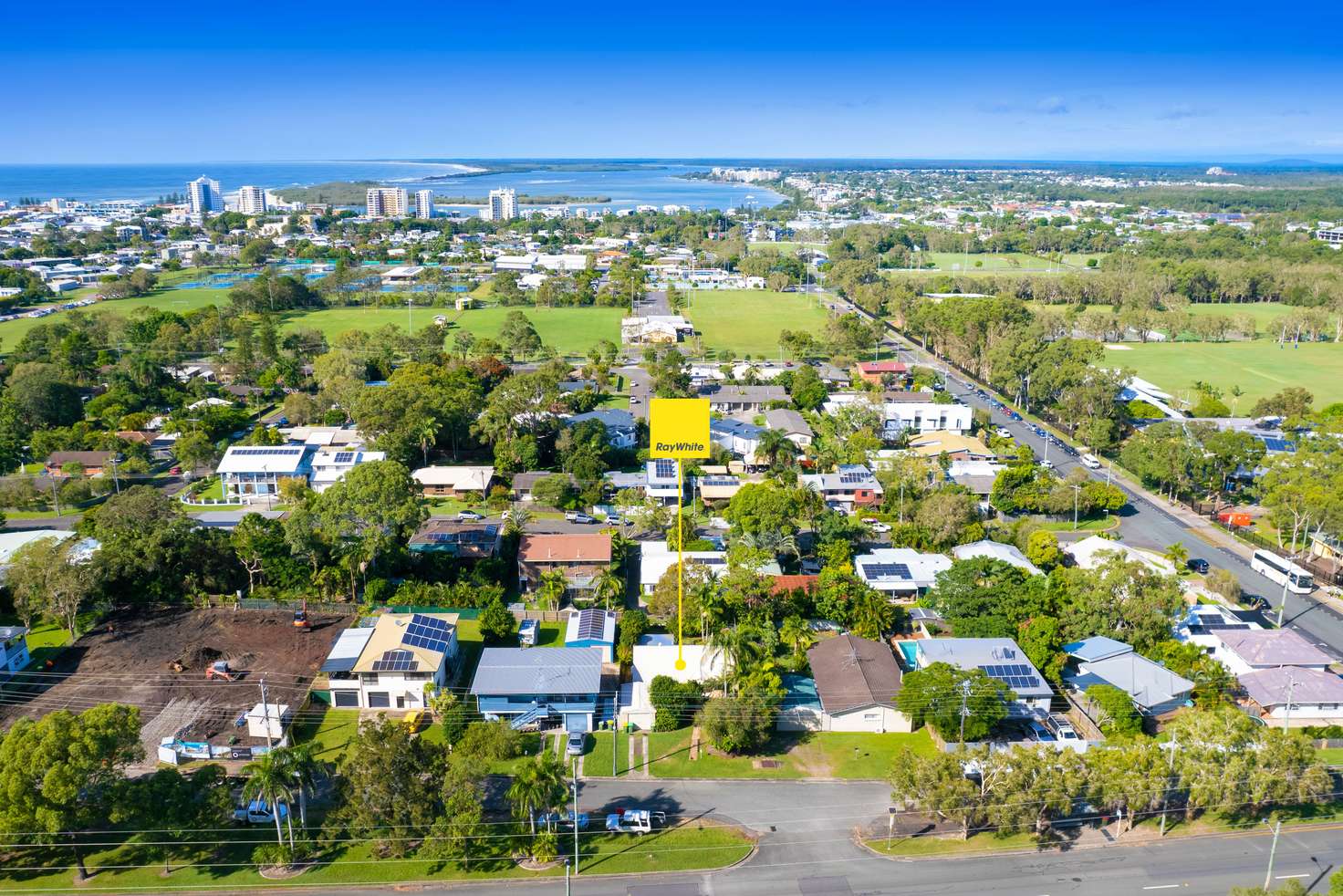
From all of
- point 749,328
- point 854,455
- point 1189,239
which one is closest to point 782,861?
point 854,455

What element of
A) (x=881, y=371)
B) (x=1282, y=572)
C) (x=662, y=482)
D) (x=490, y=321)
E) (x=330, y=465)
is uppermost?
(x=490, y=321)

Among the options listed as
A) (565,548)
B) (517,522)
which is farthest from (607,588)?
(517,522)

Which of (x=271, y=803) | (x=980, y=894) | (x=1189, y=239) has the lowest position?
(x=980, y=894)

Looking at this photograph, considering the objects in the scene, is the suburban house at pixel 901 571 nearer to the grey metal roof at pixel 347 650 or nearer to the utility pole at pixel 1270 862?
the utility pole at pixel 1270 862

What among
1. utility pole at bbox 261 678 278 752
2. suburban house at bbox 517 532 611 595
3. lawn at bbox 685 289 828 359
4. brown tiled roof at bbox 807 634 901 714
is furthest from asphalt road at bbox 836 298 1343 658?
utility pole at bbox 261 678 278 752

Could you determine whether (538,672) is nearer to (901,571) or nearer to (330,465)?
(901,571)

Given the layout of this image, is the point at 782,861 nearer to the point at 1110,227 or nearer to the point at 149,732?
the point at 149,732
